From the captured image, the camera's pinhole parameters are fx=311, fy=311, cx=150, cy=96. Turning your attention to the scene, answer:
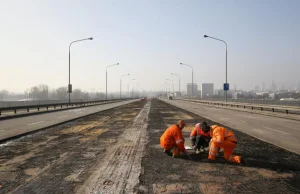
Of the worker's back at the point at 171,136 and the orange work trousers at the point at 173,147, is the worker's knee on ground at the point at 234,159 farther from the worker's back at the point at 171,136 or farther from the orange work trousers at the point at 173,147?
the worker's back at the point at 171,136

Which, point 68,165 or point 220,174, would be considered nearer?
point 220,174

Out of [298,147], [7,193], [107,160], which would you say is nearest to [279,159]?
[298,147]

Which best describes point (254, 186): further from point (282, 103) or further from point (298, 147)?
point (282, 103)

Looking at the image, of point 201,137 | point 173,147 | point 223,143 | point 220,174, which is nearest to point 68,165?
point 173,147

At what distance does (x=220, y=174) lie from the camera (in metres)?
6.91

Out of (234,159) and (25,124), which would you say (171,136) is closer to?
(234,159)

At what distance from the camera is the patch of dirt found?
5.83m

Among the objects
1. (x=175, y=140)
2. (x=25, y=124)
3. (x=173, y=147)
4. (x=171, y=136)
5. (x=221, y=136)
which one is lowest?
(x=25, y=124)

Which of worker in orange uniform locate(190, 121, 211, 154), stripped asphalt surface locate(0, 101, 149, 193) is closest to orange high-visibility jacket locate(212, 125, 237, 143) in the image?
worker in orange uniform locate(190, 121, 211, 154)

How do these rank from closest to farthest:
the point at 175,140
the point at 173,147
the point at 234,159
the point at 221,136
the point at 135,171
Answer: the point at 135,171 < the point at 221,136 < the point at 234,159 < the point at 175,140 < the point at 173,147

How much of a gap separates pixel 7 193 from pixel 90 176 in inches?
67.3

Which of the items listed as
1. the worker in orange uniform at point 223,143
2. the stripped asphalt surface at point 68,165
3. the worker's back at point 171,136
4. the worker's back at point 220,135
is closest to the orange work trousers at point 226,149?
the worker in orange uniform at point 223,143

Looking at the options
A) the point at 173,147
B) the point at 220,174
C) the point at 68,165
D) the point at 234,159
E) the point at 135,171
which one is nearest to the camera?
the point at 220,174

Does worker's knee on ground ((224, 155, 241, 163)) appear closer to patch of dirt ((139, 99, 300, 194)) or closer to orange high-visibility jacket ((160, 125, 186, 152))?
patch of dirt ((139, 99, 300, 194))
